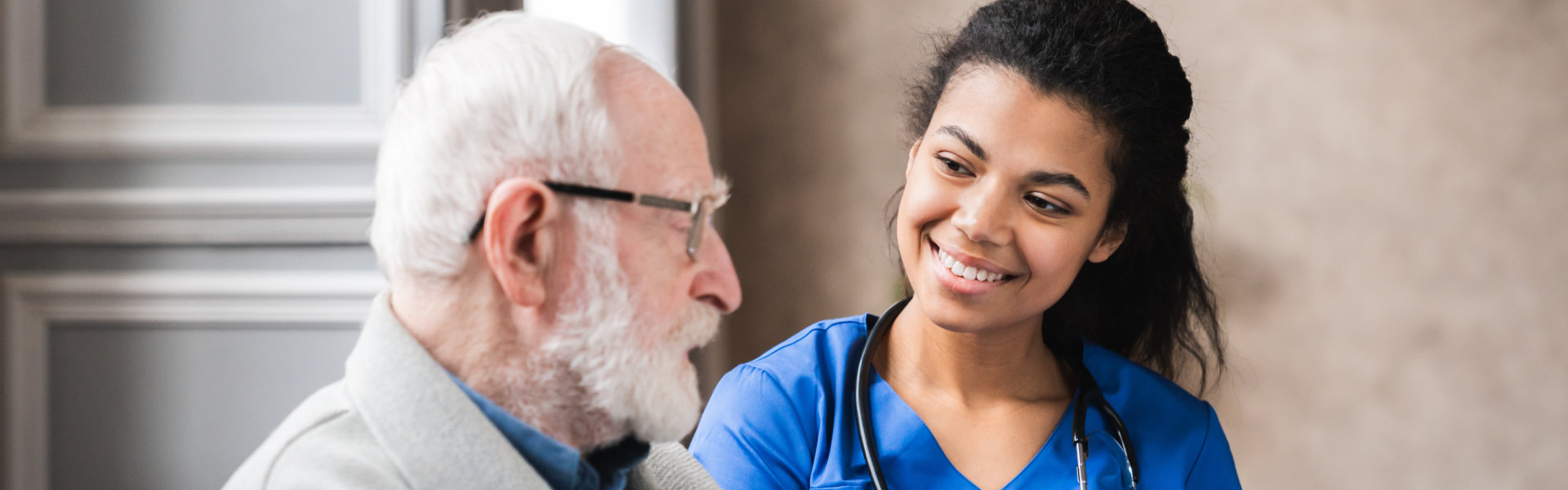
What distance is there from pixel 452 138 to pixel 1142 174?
37.8 inches

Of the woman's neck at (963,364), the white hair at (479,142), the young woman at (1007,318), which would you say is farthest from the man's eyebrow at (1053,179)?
the white hair at (479,142)

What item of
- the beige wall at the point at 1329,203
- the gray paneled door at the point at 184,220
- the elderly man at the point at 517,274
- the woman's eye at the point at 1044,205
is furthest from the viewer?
the beige wall at the point at 1329,203

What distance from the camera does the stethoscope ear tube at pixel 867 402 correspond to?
50.5 inches

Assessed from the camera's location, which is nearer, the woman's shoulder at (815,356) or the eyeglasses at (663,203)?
the eyeglasses at (663,203)

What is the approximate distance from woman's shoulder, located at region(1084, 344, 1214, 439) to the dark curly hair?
110mm

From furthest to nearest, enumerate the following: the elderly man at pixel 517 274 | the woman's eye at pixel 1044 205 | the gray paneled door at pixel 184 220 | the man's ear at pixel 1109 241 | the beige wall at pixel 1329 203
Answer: the beige wall at pixel 1329 203 → the man's ear at pixel 1109 241 → the woman's eye at pixel 1044 205 → the gray paneled door at pixel 184 220 → the elderly man at pixel 517 274

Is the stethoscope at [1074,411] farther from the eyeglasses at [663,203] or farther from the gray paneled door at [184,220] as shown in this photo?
the gray paneled door at [184,220]

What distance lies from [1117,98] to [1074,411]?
0.45 meters

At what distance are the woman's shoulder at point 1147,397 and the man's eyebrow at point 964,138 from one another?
0.47 metres

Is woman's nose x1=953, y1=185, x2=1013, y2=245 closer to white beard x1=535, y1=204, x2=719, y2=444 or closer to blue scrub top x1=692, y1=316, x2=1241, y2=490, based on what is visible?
blue scrub top x1=692, y1=316, x2=1241, y2=490

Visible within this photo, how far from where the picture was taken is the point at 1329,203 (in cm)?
312

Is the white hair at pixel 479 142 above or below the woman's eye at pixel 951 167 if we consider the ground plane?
above

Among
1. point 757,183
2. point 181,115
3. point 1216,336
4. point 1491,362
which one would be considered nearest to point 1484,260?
point 1491,362

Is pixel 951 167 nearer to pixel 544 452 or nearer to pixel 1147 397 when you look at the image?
pixel 1147 397
